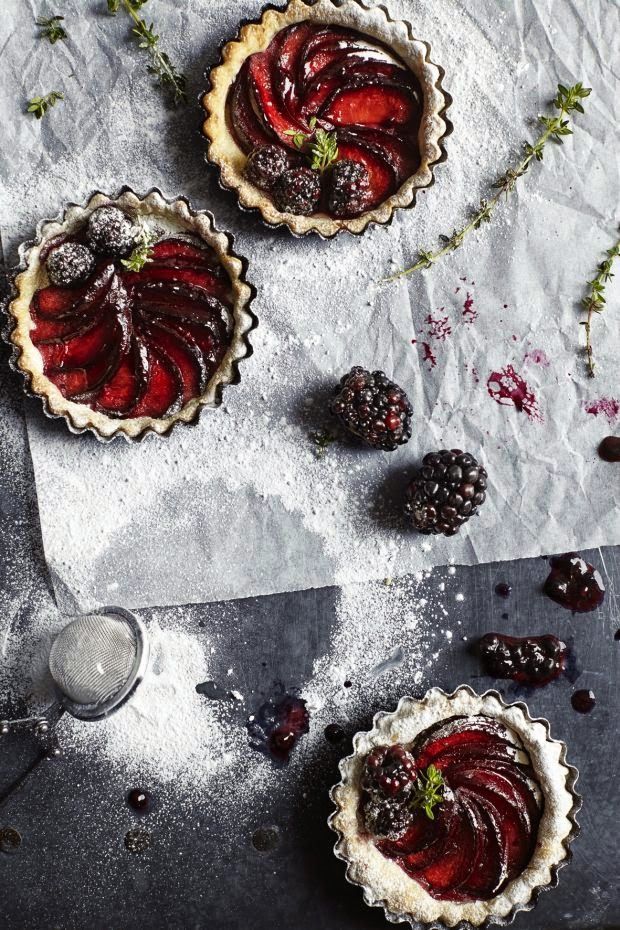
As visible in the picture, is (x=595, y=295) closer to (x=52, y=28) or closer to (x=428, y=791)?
(x=428, y=791)

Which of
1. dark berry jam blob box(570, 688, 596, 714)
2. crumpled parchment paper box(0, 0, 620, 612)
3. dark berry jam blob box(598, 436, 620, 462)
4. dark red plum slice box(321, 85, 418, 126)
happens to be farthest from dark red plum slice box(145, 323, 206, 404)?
dark berry jam blob box(570, 688, 596, 714)

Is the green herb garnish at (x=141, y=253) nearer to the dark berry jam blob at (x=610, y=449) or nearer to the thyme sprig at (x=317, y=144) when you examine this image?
the thyme sprig at (x=317, y=144)

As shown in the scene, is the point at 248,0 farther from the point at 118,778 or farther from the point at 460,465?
the point at 118,778

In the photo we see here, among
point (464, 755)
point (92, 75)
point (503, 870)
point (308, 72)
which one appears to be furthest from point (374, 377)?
point (503, 870)

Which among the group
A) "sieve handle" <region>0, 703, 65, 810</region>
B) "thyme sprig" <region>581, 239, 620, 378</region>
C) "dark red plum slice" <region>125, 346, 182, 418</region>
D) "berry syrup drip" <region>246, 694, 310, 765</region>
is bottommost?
"sieve handle" <region>0, 703, 65, 810</region>

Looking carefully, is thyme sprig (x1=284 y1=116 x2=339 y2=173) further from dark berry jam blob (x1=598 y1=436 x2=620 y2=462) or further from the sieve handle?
the sieve handle

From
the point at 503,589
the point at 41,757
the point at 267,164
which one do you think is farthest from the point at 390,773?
the point at 267,164

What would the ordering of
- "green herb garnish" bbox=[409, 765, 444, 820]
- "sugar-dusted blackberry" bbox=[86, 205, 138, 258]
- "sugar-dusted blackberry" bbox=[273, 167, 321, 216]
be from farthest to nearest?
"sugar-dusted blackberry" bbox=[273, 167, 321, 216]
"sugar-dusted blackberry" bbox=[86, 205, 138, 258]
"green herb garnish" bbox=[409, 765, 444, 820]

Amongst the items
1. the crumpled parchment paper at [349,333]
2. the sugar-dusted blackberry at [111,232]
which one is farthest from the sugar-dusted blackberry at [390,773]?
the sugar-dusted blackberry at [111,232]
